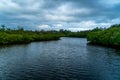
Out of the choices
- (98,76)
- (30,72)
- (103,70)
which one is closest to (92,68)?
(103,70)

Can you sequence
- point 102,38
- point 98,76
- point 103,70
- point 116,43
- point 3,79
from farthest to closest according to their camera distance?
point 102,38 → point 116,43 → point 103,70 → point 98,76 → point 3,79

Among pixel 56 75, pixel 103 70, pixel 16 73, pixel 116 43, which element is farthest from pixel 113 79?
pixel 116 43

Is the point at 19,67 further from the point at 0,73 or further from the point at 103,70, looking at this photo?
the point at 103,70

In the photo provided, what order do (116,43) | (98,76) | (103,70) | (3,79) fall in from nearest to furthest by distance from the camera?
(3,79)
(98,76)
(103,70)
(116,43)

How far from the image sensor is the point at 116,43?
5709 inches

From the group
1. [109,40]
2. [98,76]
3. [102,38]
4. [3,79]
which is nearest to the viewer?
[3,79]

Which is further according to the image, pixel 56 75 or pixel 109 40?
pixel 109 40

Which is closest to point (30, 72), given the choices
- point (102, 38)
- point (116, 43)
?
point (116, 43)

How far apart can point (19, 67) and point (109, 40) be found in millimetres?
105411

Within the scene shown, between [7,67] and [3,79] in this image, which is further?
[7,67]

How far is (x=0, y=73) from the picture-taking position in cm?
5738

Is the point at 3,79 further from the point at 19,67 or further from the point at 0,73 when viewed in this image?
the point at 19,67

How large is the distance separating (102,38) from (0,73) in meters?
127

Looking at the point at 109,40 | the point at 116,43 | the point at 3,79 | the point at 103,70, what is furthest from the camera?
the point at 109,40
